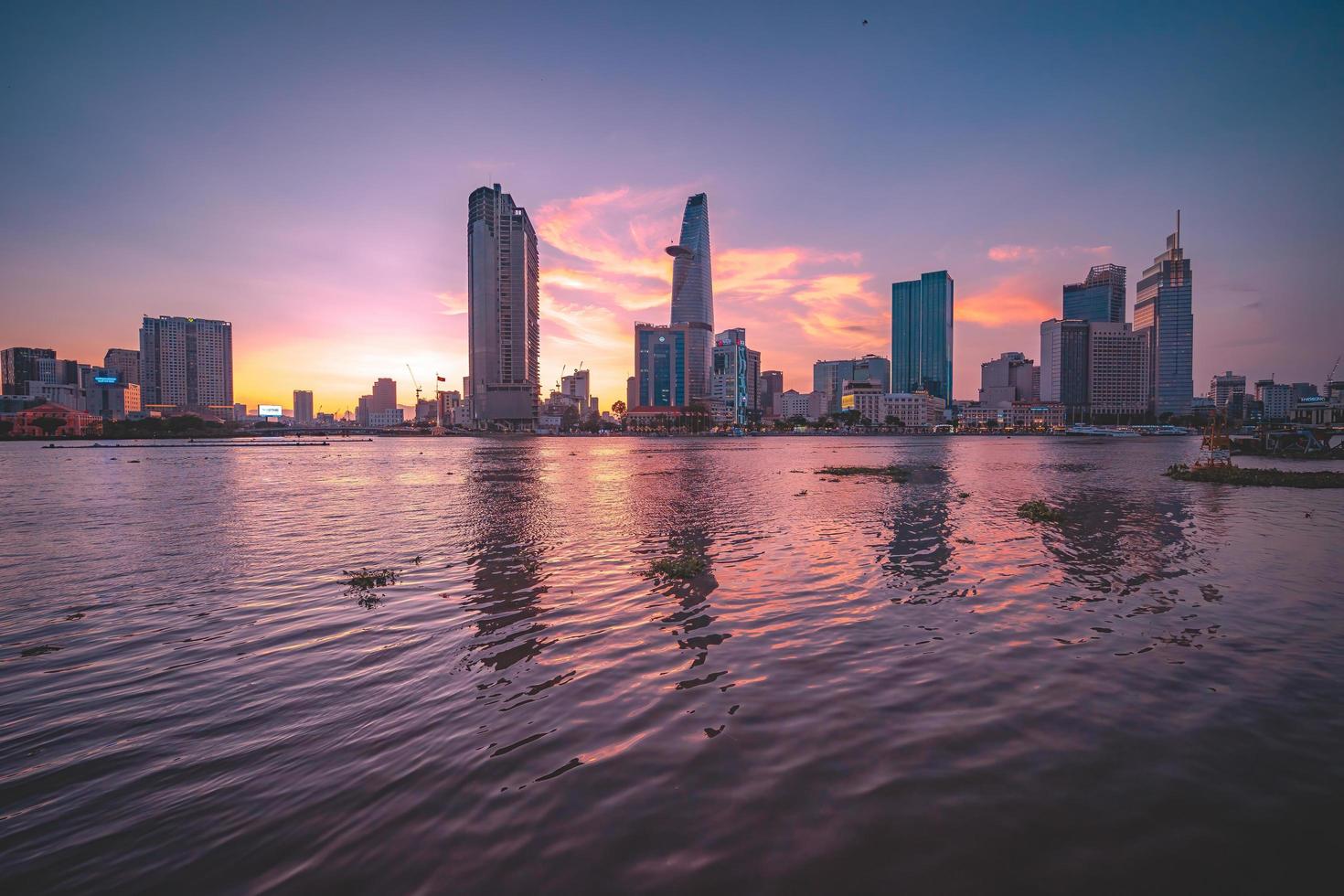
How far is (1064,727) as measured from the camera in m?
8.80

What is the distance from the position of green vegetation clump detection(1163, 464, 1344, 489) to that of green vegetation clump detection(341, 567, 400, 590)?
66.1m

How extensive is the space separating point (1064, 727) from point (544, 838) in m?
8.10

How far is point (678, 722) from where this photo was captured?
29.8ft

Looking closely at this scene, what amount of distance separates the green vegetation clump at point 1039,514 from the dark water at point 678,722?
306 inches

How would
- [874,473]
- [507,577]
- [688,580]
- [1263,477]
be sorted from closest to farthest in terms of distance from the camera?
[688,580], [507,577], [1263,477], [874,473]

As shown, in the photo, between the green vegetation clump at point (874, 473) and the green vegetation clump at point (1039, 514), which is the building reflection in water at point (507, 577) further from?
the green vegetation clump at point (874, 473)

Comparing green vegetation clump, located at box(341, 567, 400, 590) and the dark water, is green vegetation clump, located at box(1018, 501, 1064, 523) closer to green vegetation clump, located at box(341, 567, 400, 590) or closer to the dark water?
the dark water

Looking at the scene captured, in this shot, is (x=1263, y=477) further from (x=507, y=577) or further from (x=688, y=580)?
(x=507, y=577)

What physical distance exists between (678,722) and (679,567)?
1005 cm

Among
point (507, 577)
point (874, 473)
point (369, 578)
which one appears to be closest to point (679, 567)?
point (507, 577)

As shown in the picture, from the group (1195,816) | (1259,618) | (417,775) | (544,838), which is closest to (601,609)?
(417,775)

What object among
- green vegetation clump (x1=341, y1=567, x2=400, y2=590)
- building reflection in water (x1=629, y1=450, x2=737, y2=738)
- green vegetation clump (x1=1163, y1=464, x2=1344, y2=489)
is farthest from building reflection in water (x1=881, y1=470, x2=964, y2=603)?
green vegetation clump (x1=1163, y1=464, x2=1344, y2=489)

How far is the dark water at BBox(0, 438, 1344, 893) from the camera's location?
20.1 feet

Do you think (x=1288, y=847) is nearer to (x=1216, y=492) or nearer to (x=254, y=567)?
(x=254, y=567)
